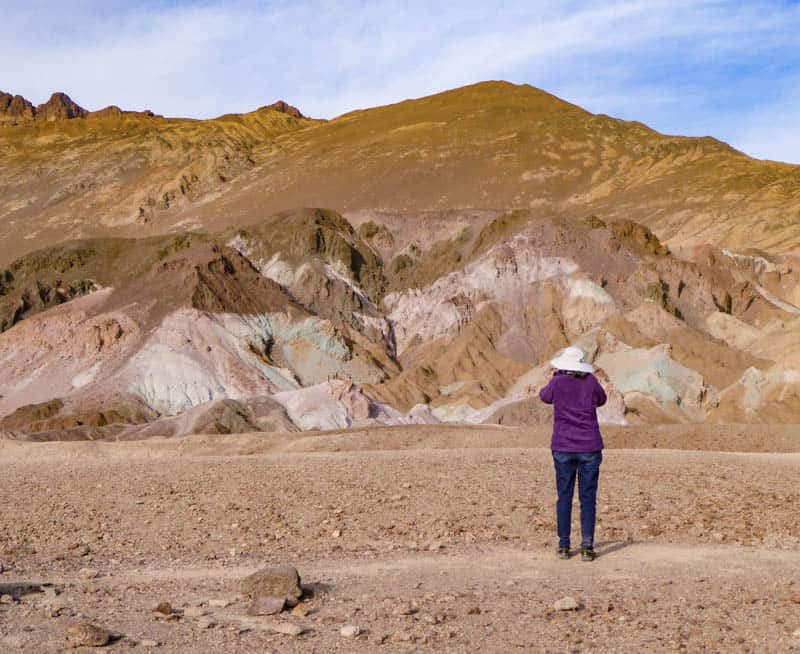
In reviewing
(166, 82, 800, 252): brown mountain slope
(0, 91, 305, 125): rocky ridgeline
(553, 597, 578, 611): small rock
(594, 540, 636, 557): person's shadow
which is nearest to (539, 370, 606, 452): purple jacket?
(594, 540, 636, 557): person's shadow

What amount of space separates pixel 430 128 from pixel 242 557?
11303 centimetres

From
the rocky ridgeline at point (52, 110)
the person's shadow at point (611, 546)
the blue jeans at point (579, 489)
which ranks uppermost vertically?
the rocky ridgeline at point (52, 110)

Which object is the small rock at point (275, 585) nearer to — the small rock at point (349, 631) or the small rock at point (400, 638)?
the small rock at point (349, 631)

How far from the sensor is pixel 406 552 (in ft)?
25.8

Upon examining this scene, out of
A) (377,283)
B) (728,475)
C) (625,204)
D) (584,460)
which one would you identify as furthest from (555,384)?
(625,204)

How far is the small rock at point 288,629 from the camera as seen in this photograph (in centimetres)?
534

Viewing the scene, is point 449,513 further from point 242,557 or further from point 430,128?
point 430,128

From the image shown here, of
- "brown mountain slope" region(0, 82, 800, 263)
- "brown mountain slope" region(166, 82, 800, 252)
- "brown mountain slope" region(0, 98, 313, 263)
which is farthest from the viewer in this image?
"brown mountain slope" region(0, 98, 313, 263)

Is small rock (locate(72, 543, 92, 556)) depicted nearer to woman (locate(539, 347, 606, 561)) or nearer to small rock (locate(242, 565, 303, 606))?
small rock (locate(242, 565, 303, 606))

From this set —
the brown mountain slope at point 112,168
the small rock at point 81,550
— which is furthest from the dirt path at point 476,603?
the brown mountain slope at point 112,168

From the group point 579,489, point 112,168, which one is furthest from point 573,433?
point 112,168

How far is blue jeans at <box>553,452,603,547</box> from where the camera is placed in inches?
290

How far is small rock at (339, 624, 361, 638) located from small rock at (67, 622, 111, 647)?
1183 millimetres

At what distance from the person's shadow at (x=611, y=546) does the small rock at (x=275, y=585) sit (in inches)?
102
